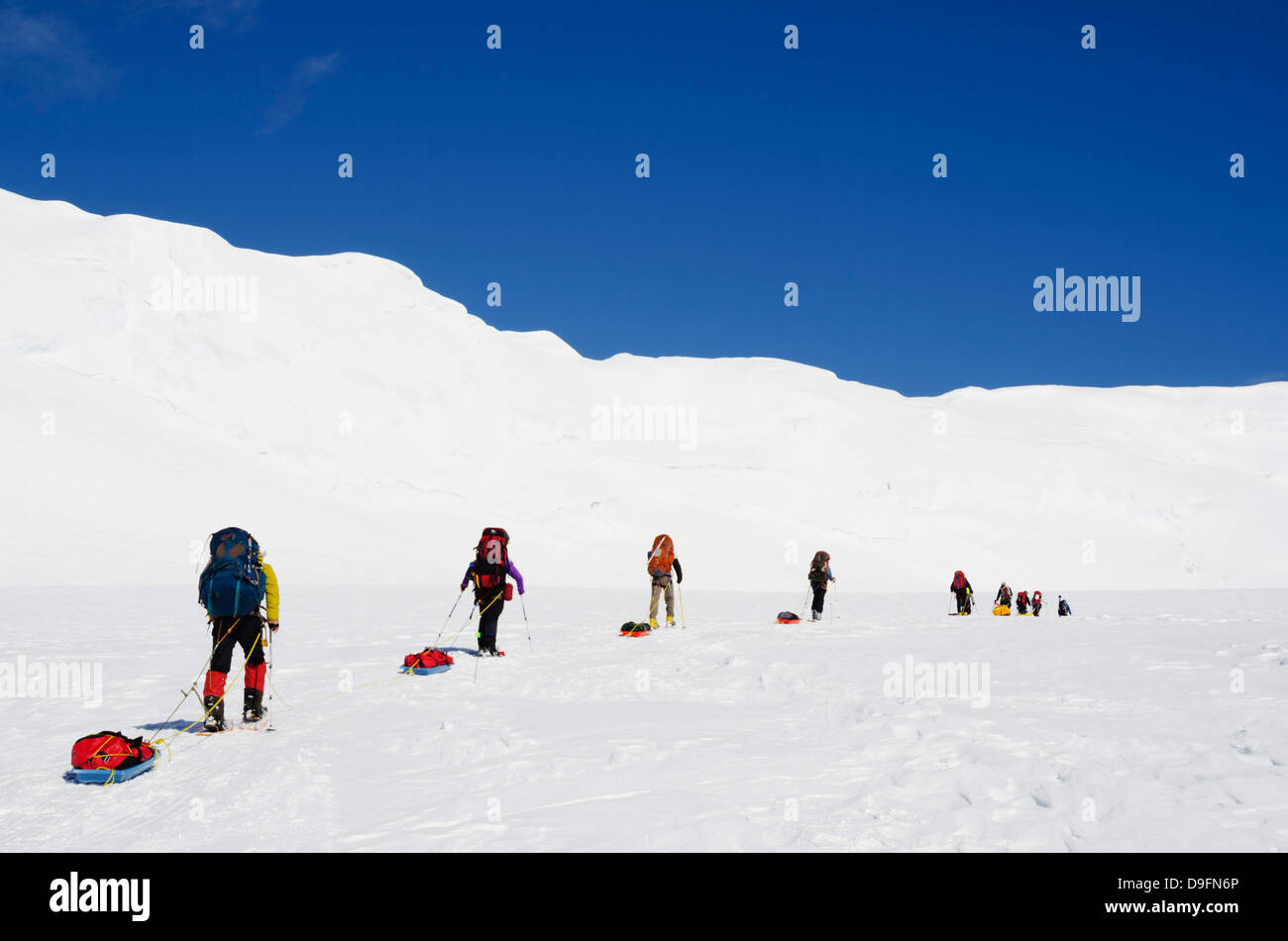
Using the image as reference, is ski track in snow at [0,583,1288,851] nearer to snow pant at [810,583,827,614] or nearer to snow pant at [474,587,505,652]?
snow pant at [474,587,505,652]

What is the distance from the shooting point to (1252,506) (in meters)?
69.6

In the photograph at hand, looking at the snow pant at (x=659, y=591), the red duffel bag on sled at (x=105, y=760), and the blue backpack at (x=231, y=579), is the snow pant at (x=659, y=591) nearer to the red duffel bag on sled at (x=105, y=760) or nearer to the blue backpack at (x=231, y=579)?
the blue backpack at (x=231, y=579)

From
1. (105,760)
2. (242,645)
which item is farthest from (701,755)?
(242,645)

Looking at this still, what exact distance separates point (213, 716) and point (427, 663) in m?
3.86

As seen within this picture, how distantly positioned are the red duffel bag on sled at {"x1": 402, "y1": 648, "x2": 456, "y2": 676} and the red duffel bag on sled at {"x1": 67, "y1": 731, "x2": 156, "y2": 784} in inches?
212

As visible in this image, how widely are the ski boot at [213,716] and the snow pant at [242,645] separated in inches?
4.8

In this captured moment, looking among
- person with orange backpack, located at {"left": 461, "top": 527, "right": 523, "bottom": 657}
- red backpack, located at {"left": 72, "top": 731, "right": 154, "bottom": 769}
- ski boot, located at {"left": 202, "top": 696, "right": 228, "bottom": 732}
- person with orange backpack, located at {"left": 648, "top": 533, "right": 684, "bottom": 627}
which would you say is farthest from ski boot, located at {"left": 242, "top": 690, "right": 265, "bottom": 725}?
person with orange backpack, located at {"left": 648, "top": 533, "right": 684, "bottom": 627}

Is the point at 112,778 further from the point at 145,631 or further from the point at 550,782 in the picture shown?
the point at 145,631

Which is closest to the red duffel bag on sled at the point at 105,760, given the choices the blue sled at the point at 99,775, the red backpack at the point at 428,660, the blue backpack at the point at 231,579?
the blue sled at the point at 99,775

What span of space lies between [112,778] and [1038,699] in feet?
27.2

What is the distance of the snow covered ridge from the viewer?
40.1 metres

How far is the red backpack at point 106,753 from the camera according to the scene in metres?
7.13
